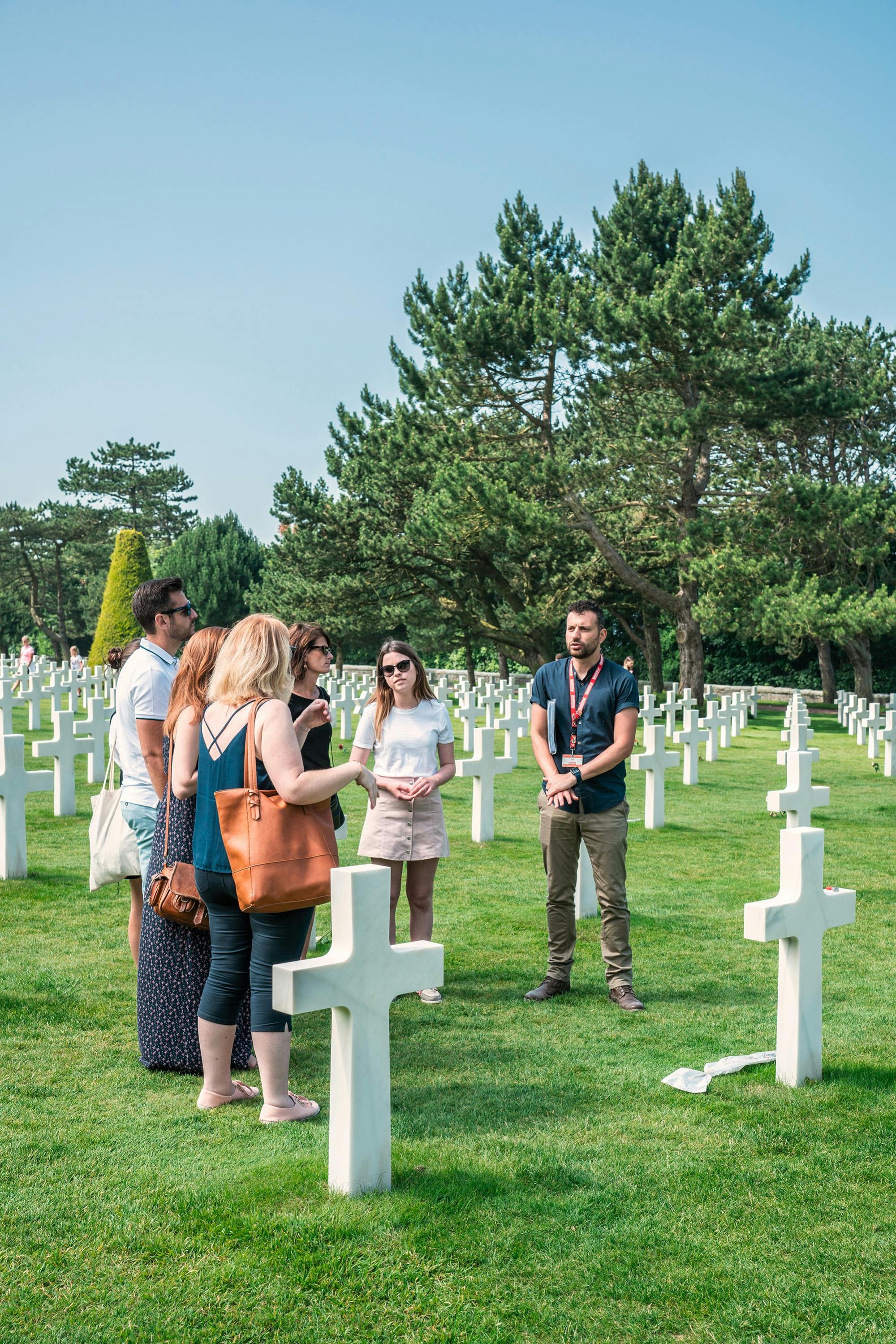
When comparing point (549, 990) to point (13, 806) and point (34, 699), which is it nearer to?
point (13, 806)

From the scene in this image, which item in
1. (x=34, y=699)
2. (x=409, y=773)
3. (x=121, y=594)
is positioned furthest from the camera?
(x=121, y=594)

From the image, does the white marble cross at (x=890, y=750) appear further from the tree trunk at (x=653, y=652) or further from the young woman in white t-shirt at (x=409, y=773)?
the tree trunk at (x=653, y=652)

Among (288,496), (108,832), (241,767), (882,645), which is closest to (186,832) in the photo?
(241,767)

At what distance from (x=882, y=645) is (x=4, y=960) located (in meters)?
32.1

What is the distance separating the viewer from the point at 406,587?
33219 millimetres

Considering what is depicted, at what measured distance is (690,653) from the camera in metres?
27.5

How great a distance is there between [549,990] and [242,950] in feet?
6.58

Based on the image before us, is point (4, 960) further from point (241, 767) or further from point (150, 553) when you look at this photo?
point (150, 553)

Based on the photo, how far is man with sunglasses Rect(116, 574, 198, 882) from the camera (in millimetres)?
4617

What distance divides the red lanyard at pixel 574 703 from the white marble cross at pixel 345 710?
10725 millimetres

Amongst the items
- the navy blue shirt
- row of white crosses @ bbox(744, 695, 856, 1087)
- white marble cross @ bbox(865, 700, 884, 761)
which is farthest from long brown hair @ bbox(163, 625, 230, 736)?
white marble cross @ bbox(865, 700, 884, 761)

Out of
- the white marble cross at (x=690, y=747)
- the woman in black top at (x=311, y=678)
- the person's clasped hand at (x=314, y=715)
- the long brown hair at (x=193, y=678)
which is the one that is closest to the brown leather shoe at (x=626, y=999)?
the woman in black top at (x=311, y=678)

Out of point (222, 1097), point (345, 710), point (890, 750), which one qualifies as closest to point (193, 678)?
point (222, 1097)

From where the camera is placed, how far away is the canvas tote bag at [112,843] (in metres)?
5.00
